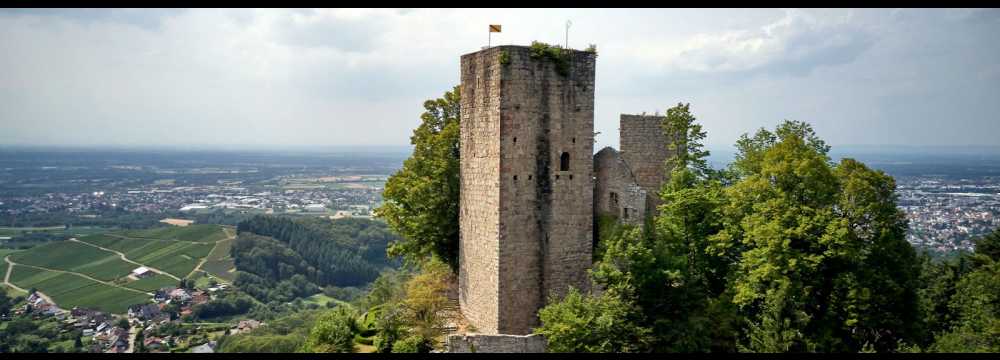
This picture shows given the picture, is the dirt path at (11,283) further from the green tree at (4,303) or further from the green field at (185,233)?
the green field at (185,233)

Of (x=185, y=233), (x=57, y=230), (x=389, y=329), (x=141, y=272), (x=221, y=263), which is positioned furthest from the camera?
(x=185, y=233)

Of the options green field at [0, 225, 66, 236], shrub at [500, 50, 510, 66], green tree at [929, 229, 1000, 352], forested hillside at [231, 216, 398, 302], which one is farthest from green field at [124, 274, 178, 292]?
green tree at [929, 229, 1000, 352]

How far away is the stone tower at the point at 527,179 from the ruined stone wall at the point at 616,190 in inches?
33.8

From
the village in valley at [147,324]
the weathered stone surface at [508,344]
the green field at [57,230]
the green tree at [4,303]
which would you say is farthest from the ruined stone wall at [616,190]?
the green field at [57,230]

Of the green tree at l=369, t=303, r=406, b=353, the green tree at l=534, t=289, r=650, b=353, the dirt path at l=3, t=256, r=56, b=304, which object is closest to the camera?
the green tree at l=534, t=289, r=650, b=353

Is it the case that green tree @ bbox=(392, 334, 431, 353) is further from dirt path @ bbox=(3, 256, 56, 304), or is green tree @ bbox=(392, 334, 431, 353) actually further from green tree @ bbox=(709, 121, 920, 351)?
dirt path @ bbox=(3, 256, 56, 304)

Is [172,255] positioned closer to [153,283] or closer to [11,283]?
[153,283]

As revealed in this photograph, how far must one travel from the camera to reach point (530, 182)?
2031 cm

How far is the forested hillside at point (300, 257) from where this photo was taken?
231 ft

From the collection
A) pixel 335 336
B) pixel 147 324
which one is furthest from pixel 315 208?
pixel 335 336

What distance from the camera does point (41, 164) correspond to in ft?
456

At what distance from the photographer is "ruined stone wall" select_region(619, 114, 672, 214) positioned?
22.8 metres

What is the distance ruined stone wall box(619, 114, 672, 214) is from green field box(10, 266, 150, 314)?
4892 cm

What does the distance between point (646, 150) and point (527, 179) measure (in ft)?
16.8
